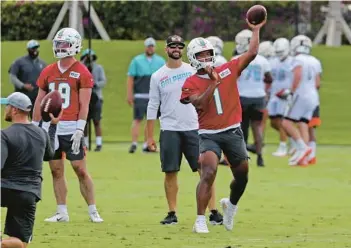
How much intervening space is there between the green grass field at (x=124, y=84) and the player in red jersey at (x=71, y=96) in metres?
14.2

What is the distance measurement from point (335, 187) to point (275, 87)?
18.9ft

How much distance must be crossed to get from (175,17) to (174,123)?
1962 centimetres

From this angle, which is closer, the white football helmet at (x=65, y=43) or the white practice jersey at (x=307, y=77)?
the white football helmet at (x=65, y=43)

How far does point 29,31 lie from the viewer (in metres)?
33.6

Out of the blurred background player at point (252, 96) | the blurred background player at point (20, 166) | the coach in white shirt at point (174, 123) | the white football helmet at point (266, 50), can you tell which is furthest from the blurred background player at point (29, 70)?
the blurred background player at point (20, 166)

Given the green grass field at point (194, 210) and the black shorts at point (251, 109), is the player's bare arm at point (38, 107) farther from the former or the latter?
the black shorts at point (251, 109)

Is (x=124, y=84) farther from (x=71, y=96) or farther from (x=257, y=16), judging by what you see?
(x=257, y=16)

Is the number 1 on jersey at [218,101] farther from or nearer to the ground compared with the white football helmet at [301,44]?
farther from the ground

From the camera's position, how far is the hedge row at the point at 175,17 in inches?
1304

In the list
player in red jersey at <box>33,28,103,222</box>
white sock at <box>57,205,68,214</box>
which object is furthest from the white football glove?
white sock at <box>57,205,68,214</box>

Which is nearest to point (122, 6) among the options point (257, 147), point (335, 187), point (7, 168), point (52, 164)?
point (257, 147)

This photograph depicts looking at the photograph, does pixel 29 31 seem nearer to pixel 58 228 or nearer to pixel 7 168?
pixel 58 228

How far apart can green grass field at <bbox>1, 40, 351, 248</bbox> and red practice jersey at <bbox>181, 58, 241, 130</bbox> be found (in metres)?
1.15

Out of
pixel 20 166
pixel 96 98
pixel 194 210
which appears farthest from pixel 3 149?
pixel 96 98
